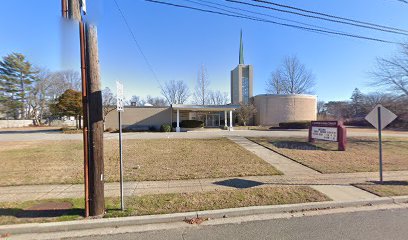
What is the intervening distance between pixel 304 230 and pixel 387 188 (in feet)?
12.7

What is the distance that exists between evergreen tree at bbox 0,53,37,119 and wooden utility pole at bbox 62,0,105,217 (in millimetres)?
59413

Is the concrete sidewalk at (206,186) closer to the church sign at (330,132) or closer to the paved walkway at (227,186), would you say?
the paved walkway at (227,186)

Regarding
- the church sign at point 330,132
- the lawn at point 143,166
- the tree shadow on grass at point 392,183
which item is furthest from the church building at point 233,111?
the tree shadow on grass at point 392,183

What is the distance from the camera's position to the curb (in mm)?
4017

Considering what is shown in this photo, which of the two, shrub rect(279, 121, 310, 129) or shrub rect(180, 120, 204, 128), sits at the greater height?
shrub rect(180, 120, 204, 128)

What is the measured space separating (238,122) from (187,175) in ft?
109

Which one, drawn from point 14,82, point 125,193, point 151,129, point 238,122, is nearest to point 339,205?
point 125,193

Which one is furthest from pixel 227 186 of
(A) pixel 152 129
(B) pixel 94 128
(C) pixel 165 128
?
(A) pixel 152 129

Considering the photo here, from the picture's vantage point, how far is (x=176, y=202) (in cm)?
508

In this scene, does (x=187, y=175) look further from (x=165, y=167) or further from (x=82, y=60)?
(x=82, y=60)

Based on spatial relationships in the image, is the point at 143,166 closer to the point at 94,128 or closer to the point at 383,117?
the point at 94,128

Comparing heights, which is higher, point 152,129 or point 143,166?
point 152,129

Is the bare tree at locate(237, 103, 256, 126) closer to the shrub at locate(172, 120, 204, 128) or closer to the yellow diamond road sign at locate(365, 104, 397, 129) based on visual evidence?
the shrub at locate(172, 120, 204, 128)

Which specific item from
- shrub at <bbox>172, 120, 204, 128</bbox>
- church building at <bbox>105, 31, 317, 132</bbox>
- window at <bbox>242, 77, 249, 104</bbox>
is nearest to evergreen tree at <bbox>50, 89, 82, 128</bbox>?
church building at <bbox>105, 31, 317, 132</bbox>
